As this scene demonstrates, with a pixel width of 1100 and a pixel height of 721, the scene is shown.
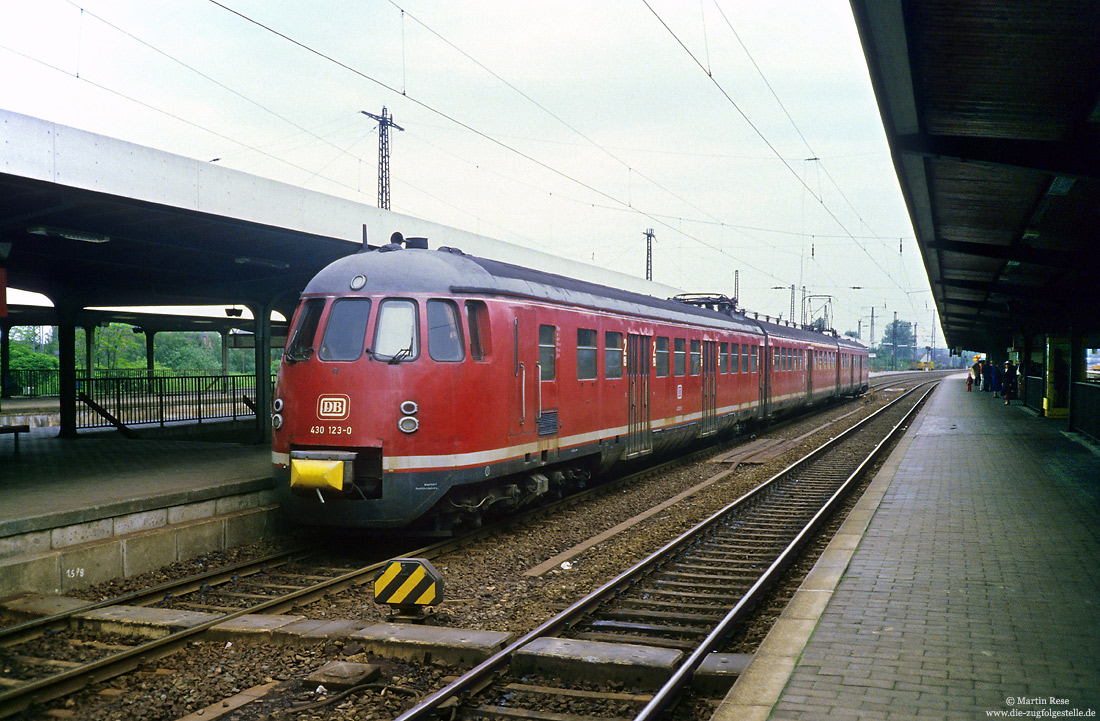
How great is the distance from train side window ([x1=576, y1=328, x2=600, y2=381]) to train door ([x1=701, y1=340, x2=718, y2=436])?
267 inches

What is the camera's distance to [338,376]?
939 cm

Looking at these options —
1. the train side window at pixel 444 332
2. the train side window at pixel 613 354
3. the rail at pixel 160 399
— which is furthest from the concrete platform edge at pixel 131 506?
the rail at pixel 160 399

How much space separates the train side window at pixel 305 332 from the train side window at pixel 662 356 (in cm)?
750

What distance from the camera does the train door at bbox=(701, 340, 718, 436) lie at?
19484mm

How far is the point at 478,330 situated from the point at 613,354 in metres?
4.40

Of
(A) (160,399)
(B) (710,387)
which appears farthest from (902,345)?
(A) (160,399)

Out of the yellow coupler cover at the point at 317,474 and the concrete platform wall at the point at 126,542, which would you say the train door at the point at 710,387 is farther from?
the yellow coupler cover at the point at 317,474

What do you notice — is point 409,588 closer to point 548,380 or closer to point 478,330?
point 478,330

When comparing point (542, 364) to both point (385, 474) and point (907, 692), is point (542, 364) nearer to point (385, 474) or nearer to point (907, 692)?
point (385, 474)

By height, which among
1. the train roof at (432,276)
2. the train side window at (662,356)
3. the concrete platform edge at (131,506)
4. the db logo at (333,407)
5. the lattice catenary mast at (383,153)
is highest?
the lattice catenary mast at (383,153)

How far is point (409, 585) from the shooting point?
24.1 ft

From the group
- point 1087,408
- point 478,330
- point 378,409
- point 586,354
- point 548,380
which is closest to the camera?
point 378,409

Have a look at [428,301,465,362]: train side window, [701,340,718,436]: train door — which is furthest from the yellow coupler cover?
[701,340,718,436]: train door

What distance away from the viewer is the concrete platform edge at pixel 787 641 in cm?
501
